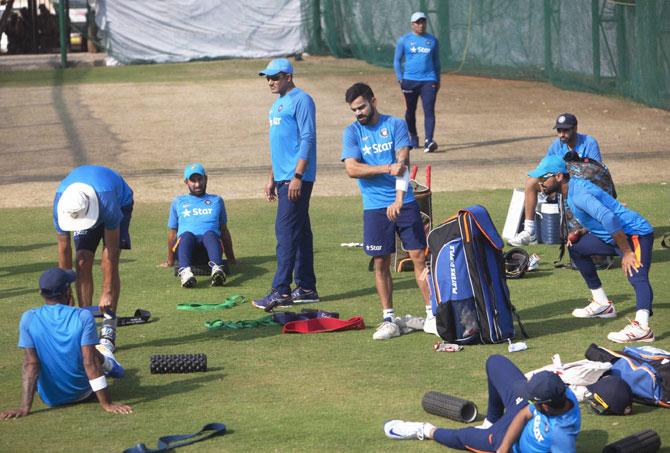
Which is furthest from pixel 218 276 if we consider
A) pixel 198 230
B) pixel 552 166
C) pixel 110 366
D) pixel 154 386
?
pixel 552 166

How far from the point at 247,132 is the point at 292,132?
1093 centimetres

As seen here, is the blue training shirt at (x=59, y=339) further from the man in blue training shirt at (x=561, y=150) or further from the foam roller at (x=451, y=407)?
the man in blue training shirt at (x=561, y=150)

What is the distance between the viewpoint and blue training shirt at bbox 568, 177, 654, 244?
8969 mm

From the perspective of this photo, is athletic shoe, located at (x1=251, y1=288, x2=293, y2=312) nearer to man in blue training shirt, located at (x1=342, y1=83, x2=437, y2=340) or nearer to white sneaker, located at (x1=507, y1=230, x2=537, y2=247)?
man in blue training shirt, located at (x1=342, y1=83, x2=437, y2=340)

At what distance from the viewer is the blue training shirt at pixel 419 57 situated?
1870 cm

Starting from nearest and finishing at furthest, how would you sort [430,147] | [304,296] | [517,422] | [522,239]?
1. [517,422]
2. [304,296]
3. [522,239]
4. [430,147]

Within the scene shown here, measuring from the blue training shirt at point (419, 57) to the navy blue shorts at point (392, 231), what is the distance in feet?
30.4

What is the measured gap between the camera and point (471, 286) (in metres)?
9.08

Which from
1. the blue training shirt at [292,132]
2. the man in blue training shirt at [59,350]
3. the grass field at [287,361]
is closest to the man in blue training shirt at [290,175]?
the blue training shirt at [292,132]

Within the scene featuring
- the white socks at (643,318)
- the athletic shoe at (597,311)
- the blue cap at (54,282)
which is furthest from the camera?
the athletic shoe at (597,311)

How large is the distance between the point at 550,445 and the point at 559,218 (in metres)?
6.71

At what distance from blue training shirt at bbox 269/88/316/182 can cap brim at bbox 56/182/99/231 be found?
239cm

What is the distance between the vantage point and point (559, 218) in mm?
12836

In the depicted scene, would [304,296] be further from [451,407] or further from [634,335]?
[451,407]
